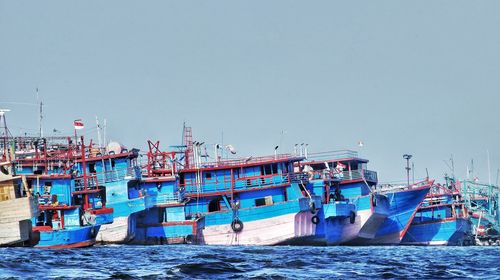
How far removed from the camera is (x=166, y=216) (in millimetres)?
80000

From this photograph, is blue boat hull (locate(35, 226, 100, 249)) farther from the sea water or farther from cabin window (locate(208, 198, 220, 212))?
the sea water

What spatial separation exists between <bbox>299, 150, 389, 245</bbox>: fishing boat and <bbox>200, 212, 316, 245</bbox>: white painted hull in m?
3.85

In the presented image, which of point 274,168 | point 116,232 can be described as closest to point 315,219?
point 274,168

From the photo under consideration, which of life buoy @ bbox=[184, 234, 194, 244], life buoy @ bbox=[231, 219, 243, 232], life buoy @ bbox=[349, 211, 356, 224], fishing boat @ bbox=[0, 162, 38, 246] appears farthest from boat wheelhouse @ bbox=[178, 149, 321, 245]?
fishing boat @ bbox=[0, 162, 38, 246]

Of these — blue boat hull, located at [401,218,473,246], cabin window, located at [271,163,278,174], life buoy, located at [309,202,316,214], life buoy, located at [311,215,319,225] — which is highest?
cabin window, located at [271,163,278,174]

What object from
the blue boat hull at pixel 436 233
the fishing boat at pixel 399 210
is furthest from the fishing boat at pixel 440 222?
the fishing boat at pixel 399 210

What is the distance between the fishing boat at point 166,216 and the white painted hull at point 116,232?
1.96 meters

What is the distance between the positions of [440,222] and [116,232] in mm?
33116

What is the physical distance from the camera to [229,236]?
7800cm

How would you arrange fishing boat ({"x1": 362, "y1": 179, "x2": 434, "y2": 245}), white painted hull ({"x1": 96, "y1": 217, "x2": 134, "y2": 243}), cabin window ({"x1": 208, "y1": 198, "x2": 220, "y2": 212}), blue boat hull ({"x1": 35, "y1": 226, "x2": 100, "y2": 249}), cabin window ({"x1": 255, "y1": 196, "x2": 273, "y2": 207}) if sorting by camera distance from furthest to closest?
fishing boat ({"x1": 362, "y1": 179, "x2": 434, "y2": 245}) < cabin window ({"x1": 208, "y1": 198, "x2": 220, "y2": 212}) < cabin window ({"x1": 255, "y1": 196, "x2": 273, "y2": 207}) < white painted hull ({"x1": 96, "y1": 217, "x2": 134, "y2": 243}) < blue boat hull ({"x1": 35, "y1": 226, "x2": 100, "y2": 249})

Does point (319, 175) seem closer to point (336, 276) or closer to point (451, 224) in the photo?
point (451, 224)

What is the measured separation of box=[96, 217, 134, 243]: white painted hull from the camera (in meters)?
75.3

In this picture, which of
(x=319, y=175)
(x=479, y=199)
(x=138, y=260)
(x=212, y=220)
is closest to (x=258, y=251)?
(x=138, y=260)

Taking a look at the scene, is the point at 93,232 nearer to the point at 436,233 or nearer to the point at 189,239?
the point at 189,239
